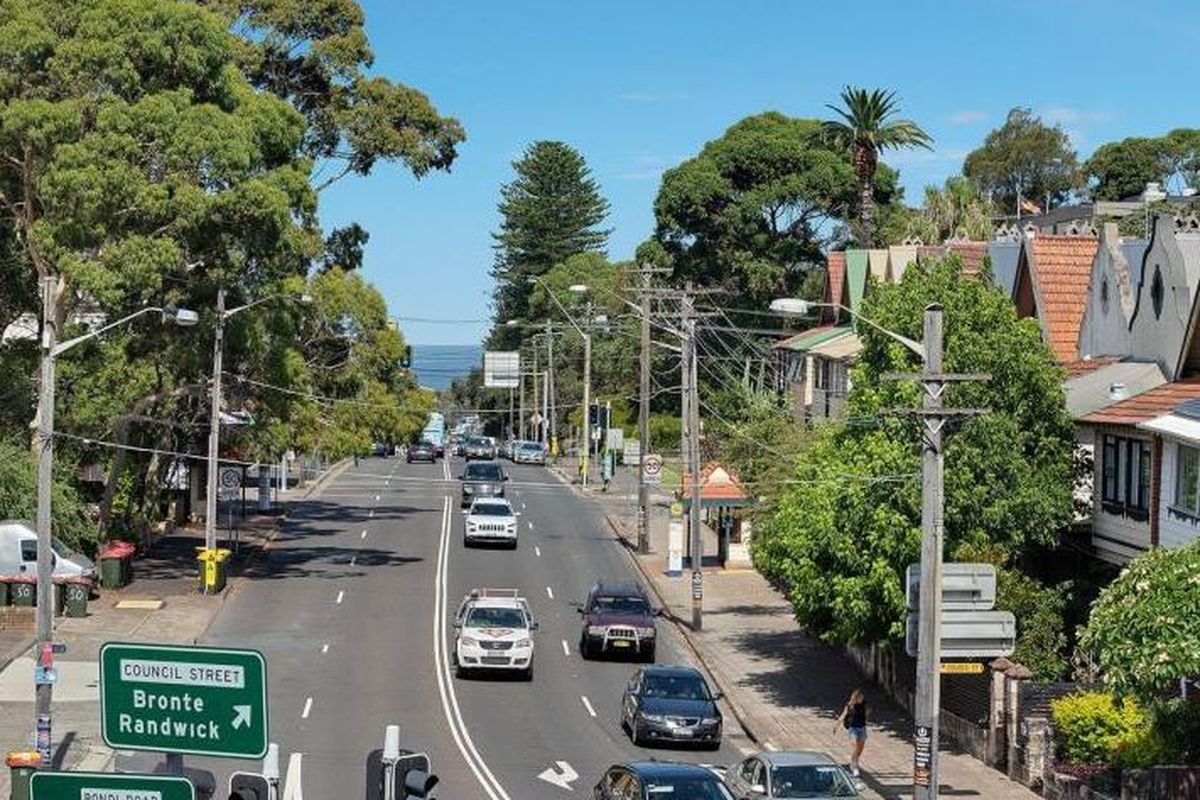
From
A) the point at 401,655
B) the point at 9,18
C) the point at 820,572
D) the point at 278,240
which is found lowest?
the point at 401,655

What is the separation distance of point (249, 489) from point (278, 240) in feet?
123

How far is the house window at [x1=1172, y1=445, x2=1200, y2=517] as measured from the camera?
33.2m

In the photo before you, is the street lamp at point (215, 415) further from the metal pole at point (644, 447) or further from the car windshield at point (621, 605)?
the metal pole at point (644, 447)

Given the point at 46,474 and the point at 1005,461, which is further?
the point at 1005,461

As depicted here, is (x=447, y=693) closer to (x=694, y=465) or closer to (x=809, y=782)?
(x=694, y=465)

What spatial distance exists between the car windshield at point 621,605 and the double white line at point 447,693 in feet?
12.4

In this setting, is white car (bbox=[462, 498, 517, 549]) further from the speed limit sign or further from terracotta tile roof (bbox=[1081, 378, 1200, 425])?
terracotta tile roof (bbox=[1081, 378, 1200, 425])

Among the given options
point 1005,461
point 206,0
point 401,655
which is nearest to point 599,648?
point 401,655

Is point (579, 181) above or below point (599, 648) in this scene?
above

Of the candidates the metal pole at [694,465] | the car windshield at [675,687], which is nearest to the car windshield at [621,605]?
the metal pole at [694,465]

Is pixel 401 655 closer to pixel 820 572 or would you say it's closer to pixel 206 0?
pixel 820 572

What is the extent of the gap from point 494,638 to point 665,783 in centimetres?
1651

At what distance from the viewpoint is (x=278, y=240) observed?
5225cm

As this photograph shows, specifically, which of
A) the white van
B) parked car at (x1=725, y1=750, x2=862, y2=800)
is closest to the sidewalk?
parked car at (x1=725, y1=750, x2=862, y2=800)
